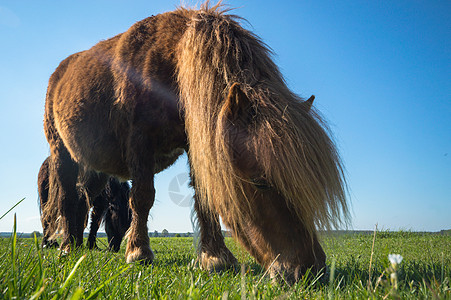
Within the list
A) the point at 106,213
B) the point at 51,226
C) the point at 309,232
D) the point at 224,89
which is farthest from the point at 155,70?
the point at 106,213

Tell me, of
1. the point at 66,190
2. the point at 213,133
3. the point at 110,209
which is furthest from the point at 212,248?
the point at 110,209

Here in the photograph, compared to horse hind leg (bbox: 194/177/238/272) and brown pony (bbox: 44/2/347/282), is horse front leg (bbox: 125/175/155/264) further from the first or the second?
horse hind leg (bbox: 194/177/238/272)

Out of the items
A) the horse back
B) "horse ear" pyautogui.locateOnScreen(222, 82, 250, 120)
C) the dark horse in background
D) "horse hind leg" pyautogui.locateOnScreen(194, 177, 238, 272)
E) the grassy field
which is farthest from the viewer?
the dark horse in background

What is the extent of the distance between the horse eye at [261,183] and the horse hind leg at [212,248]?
1226 mm

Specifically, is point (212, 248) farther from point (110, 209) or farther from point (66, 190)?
point (110, 209)

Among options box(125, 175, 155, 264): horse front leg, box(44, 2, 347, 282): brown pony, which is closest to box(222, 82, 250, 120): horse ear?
box(44, 2, 347, 282): brown pony

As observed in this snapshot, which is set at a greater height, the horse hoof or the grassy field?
the grassy field

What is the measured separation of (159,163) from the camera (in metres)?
4.74

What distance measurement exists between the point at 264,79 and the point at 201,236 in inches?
77.1

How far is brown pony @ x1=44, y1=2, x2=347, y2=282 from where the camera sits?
2252 mm

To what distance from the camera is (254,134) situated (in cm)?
238

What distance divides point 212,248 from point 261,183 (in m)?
1.59

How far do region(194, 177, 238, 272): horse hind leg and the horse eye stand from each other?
1226 mm

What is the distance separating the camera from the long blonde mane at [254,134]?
2217 millimetres
